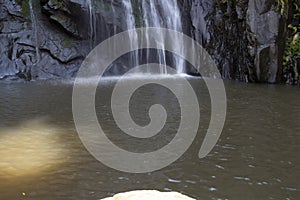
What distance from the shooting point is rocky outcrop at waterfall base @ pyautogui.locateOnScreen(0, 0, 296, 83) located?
483 inches

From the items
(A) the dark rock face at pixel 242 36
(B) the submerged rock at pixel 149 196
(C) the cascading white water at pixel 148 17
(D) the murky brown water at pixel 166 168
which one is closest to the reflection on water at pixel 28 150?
(D) the murky brown water at pixel 166 168

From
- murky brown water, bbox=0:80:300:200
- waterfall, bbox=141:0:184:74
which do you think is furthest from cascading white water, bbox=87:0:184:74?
murky brown water, bbox=0:80:300:200

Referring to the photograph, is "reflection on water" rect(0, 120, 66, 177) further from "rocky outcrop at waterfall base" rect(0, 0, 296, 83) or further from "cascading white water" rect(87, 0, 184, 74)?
"cascading white water" rect(87, 0, 184, 74)

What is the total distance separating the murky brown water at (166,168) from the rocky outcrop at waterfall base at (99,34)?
5.59 metres

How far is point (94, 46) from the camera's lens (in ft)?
51.0

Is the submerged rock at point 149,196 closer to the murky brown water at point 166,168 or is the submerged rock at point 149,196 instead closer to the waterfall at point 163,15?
the murky brown water at point 166,168

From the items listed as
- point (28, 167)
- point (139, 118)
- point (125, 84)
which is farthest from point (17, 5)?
point (28, 167)

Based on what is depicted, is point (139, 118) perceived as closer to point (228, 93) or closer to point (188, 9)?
point (228, 93)

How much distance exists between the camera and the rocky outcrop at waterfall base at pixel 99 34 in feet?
40.2

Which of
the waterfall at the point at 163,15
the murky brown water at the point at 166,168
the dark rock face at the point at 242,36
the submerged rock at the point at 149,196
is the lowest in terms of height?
the murky brown water at the point at 166,168

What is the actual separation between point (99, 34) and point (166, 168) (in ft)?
40.3

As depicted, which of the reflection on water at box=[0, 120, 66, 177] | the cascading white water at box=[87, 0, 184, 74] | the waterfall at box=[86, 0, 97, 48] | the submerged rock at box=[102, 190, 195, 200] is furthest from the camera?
the cascading white water at box=[87, 0, 184, 74]

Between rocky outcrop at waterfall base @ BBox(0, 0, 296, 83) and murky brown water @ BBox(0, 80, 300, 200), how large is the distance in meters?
5.59

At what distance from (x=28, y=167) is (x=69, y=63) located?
1125 centimetres
